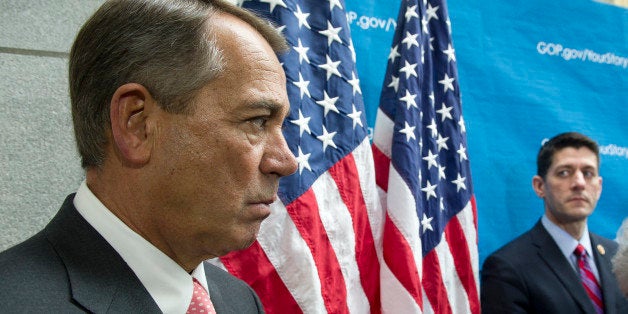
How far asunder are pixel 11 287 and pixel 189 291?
13.3 inches

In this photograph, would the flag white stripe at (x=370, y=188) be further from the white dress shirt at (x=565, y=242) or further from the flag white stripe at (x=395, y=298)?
the white dress shirt at (x=565, y=242)

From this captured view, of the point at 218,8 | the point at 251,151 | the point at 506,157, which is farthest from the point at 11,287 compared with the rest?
the point at 506,157

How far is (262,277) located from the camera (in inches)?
100

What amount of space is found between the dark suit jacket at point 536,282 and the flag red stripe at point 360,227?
83 centimetres

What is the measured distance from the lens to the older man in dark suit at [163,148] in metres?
1.30

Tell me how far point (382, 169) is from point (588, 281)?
1.47 m

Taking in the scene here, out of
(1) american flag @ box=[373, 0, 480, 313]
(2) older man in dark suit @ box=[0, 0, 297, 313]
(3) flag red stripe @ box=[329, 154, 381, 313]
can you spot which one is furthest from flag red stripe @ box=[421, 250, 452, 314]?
(2) older man in dark suit @ box=[0, 0, 297, 313]

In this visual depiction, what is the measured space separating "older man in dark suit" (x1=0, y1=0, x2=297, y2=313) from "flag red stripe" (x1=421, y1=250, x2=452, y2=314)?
1882 millimetres

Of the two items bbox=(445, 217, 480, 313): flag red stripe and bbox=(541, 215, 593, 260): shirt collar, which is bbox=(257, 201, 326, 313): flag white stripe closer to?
bbox=(445, 217, 480, 313): flag red stripe

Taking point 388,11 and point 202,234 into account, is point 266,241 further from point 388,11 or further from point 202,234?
point 388,11

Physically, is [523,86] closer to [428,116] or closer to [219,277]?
[428,116]

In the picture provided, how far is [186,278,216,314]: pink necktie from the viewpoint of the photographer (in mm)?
1337

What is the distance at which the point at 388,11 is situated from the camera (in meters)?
3.54

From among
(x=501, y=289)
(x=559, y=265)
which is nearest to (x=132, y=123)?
(x=501, y=289)
